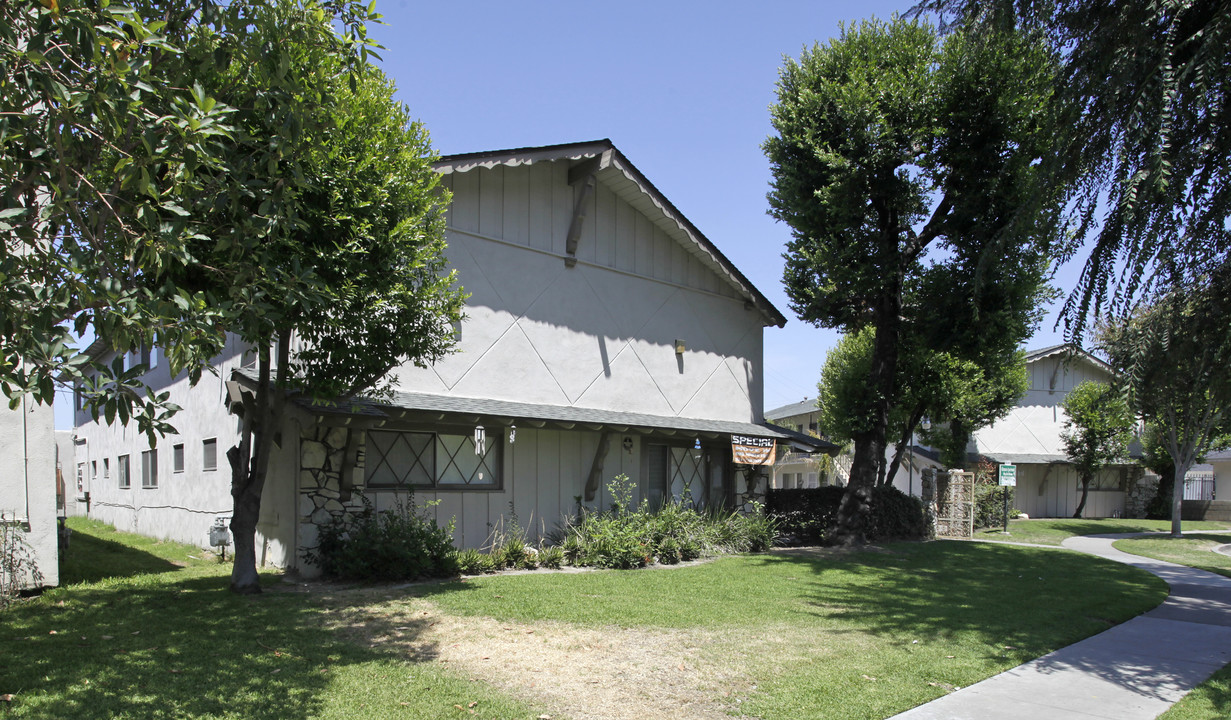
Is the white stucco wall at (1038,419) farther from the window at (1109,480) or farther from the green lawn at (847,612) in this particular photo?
the green lawn at (847,612)

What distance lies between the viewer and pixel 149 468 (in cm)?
1778

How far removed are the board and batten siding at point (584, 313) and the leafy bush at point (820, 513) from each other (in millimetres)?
2270

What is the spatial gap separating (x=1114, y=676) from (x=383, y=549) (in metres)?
8.74

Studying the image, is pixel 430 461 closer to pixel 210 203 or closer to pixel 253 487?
pixel 253 487

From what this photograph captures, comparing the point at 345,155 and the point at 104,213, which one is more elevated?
the point at 345,155

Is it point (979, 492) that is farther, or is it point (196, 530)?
point (979, 492)

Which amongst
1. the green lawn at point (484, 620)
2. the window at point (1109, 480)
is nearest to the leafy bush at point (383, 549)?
the green lawn at point (484, 620)

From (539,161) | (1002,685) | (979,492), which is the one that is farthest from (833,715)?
(979,492)

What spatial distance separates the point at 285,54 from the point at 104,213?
6.30 ft

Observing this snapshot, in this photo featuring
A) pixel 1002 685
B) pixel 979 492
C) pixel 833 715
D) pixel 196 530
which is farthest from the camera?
pixel 979 492

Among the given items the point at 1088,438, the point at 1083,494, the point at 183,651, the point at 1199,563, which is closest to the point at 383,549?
the point at 183,651

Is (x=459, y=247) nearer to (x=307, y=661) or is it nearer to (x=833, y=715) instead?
(x=307, y=661)

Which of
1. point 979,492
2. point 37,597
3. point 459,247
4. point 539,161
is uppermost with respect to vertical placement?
point 539,161

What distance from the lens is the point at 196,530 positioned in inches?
593
